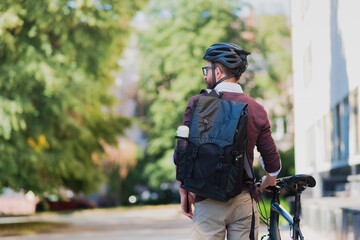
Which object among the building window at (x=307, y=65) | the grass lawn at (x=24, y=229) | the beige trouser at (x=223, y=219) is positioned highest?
the building window at (x=307, y=65)

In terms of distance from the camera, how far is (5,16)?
1991 centimetres

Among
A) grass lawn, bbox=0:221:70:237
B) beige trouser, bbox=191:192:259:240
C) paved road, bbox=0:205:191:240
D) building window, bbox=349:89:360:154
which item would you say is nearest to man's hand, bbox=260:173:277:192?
beige trouser, bbox=191:192:259:240

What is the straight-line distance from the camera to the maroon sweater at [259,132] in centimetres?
411

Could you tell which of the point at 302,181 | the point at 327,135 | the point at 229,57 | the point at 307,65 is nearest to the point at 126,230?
the point at 307,65

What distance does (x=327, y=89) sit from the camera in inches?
624

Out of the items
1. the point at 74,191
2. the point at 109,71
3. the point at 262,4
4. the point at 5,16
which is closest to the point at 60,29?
the point at 5,16

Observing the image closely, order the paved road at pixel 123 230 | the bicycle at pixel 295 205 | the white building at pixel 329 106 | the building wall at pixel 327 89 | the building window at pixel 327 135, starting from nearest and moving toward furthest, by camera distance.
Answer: the bicycle at pixel 295 205
the white building at pixel 329 106
the building wall at pixel 327 89
the building window at pixel 327 135
the paved road at pixel 123 230

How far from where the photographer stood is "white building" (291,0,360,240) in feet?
37.2

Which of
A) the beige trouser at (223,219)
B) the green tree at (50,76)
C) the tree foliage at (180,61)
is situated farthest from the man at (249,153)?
the tree foliage at (180,61)

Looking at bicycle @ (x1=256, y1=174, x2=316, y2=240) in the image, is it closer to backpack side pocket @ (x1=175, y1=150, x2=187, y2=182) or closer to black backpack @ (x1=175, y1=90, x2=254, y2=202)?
black backpack @ (x1=175, y1=90, x2=254, y2=202)

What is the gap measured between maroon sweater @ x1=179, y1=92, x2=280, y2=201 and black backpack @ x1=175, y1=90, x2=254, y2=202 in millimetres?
107

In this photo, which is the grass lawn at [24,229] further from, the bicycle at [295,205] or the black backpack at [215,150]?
the black backpack at [215,150]

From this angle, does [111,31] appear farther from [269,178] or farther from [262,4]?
[262,4]

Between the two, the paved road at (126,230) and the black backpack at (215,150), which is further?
the paved road at (126,230)
